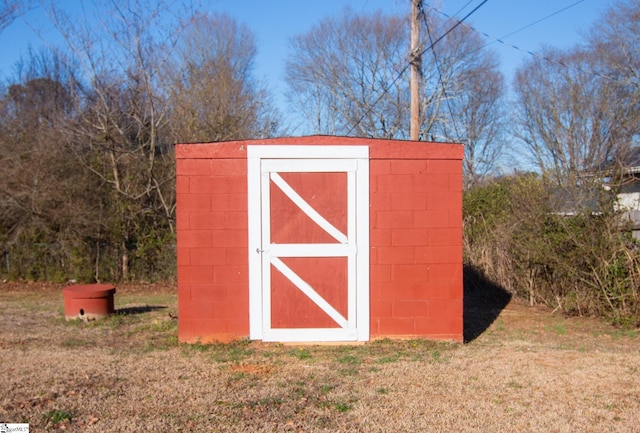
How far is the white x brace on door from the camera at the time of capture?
704cm

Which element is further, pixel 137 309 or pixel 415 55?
pixel 415 55

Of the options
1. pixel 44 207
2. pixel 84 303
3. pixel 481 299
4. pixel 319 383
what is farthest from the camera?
pixel 44 207

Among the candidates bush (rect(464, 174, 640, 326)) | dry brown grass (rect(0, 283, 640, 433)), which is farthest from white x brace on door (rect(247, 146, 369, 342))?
bush (rect(464, 174, 640, 326))

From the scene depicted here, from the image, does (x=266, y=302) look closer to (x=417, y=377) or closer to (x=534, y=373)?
(x=417, y=377)

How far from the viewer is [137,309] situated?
10.2 metres

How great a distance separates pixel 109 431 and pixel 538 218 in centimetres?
788

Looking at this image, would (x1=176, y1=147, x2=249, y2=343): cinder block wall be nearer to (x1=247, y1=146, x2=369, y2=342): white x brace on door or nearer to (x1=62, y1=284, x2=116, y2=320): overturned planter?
(x1=247, y1=146, x2=369, y2=342): white x brace on door

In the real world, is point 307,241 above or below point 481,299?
above

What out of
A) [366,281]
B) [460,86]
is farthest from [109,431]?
[460,86]

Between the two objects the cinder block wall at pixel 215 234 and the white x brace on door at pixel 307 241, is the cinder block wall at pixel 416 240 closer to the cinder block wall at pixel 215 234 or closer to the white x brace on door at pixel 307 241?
the white x brace on door at pixel 307 241

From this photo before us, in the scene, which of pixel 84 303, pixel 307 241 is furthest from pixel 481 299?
pixel 84 303

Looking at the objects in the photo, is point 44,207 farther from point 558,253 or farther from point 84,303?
point 558,253

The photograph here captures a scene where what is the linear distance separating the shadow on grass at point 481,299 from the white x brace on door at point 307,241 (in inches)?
106

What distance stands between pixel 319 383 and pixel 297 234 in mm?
2075
